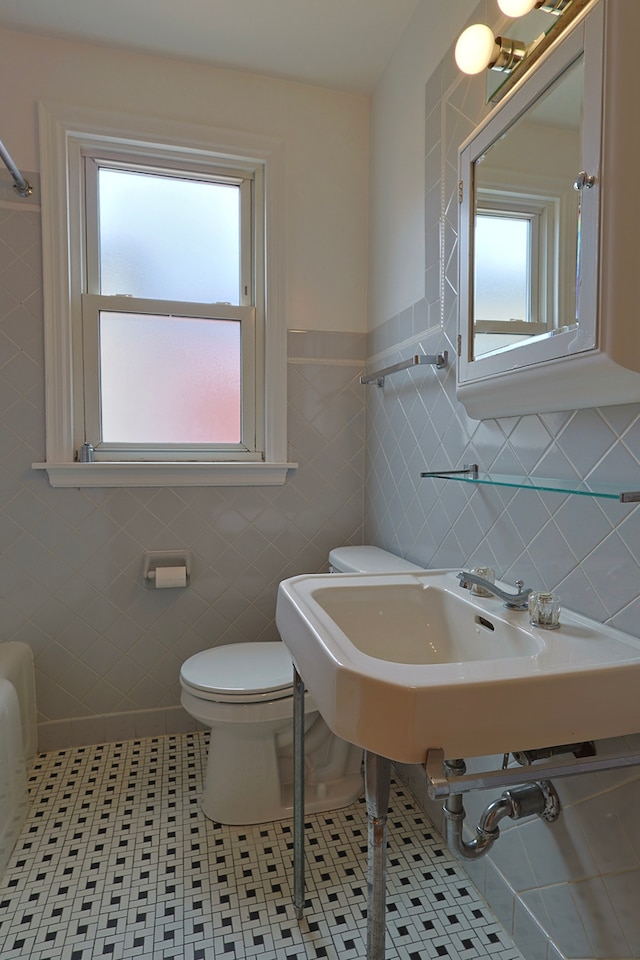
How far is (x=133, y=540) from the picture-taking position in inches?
79.6

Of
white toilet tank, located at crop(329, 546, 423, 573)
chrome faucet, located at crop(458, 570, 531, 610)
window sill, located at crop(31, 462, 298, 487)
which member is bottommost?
white toilet tank, located at crop(329, 546, 423, 573)

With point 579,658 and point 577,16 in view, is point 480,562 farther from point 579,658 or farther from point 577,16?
point 577,16

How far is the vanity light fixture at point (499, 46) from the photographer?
101 cm

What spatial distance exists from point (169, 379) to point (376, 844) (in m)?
1.73

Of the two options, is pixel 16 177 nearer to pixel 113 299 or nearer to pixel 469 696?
pixel 113 299

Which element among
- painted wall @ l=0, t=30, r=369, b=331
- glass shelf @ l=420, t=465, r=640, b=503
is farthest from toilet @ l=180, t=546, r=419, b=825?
painted wall @ l=0, t=30, r=369, b=331

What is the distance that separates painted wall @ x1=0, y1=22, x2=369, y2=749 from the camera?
187 cm

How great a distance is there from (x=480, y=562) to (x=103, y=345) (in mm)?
1558

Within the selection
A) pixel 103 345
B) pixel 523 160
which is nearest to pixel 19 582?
pixel 103 345

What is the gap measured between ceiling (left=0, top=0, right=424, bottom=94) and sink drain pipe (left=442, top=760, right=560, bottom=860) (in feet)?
6.97

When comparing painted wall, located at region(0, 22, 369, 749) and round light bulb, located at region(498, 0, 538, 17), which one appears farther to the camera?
painted wall, located at region(0, 22, 369, 749)

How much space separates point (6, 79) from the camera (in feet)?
5.98

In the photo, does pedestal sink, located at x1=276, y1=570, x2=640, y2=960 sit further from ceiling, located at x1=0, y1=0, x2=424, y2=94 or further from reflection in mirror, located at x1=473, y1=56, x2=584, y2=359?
ceiling, located at x1=0, y1=0, x2=424, y2=94

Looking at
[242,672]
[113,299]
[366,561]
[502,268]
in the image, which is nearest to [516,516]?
[502,268]
